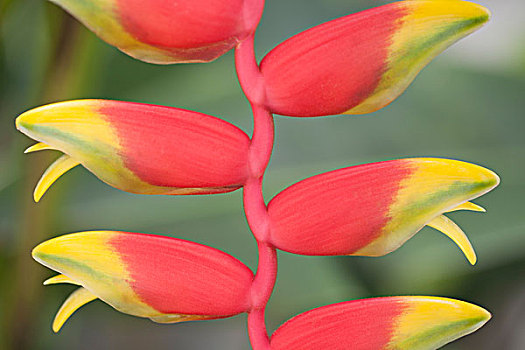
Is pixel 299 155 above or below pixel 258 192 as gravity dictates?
below

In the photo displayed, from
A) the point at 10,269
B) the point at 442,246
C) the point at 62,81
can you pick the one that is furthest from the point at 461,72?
the point at 10,269

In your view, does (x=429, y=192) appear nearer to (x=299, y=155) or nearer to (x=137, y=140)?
(x=137, y=140)

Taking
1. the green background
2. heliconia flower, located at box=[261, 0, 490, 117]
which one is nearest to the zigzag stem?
heliconia flower, located at box=[261, 0, 490, 117]

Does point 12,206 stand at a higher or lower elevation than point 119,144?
lower

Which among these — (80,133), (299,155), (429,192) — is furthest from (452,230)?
(299,155)

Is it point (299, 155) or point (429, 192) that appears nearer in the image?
point (429, 192)

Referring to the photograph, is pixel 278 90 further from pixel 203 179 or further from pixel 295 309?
pixel 295 309
